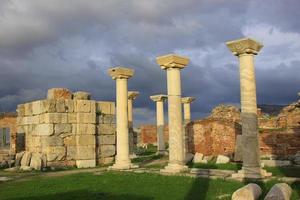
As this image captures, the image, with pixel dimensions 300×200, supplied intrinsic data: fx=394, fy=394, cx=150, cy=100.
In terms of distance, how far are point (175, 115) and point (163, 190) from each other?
4756 millimetres

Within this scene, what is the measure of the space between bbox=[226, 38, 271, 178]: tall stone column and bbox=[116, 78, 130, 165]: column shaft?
5959mm

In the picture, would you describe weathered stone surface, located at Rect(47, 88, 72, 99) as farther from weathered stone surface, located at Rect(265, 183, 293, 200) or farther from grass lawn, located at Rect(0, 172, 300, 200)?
weathered stone surface, located at Rect(265, 183, 293, 200)

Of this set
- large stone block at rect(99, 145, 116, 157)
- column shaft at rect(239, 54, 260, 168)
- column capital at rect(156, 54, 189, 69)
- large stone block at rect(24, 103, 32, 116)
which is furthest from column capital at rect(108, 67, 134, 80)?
column shaft at rect(239, 54, 260, 168)

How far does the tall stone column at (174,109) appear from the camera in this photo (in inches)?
593

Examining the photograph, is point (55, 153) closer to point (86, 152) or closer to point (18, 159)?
point (86, 152)

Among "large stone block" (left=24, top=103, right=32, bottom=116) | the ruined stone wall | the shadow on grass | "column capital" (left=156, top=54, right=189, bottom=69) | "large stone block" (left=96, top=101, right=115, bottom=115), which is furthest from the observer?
"large stone block" (left=96, top=101, right=115, bottom=115)

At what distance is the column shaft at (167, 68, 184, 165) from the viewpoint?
15.1 metres

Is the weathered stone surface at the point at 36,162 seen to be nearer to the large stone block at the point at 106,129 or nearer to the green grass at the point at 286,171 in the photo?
the large stone block at the point at 106,129

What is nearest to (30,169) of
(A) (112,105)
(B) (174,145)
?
Answer: (A) (112,105)

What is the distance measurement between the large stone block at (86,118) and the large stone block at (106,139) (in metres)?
0.98

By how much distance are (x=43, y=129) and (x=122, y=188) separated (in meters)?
8.53

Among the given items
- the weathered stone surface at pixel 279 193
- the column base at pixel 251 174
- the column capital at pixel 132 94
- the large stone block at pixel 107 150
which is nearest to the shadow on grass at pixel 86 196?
the weathered stone surface at pixel 279 193

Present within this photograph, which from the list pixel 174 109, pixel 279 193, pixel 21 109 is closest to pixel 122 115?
pixel 174 109

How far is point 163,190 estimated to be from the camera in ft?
36.4
